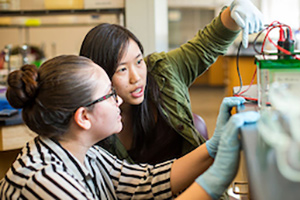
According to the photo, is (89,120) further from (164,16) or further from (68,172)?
(164,16)

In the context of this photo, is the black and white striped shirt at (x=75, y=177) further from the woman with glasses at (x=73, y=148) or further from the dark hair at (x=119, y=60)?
the dark hair at (x=119, y=60)

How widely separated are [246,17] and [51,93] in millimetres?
607

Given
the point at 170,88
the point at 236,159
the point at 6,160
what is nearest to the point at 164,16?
the point at 170,88

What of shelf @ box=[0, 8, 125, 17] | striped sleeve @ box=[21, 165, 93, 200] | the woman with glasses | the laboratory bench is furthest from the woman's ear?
shelf @ box=[0, 8, 125, 17]

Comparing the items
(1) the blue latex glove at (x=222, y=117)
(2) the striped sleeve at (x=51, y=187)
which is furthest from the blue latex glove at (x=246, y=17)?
(2) the striped sleeve at (x=51, y=187)

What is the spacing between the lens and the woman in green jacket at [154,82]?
1.38m

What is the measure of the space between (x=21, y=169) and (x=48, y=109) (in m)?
0.16

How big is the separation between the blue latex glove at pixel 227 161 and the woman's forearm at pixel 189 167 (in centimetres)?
27

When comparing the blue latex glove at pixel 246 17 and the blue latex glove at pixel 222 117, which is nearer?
the blue latex glove at pixel 222 117

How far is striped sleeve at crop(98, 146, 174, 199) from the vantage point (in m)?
1.14

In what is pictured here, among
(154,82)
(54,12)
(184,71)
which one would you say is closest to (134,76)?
(154,82)

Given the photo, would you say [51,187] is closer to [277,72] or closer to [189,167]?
[189,167]

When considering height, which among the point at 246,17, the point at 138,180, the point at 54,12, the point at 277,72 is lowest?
the point at 138,180

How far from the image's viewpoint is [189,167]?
3.66ft
